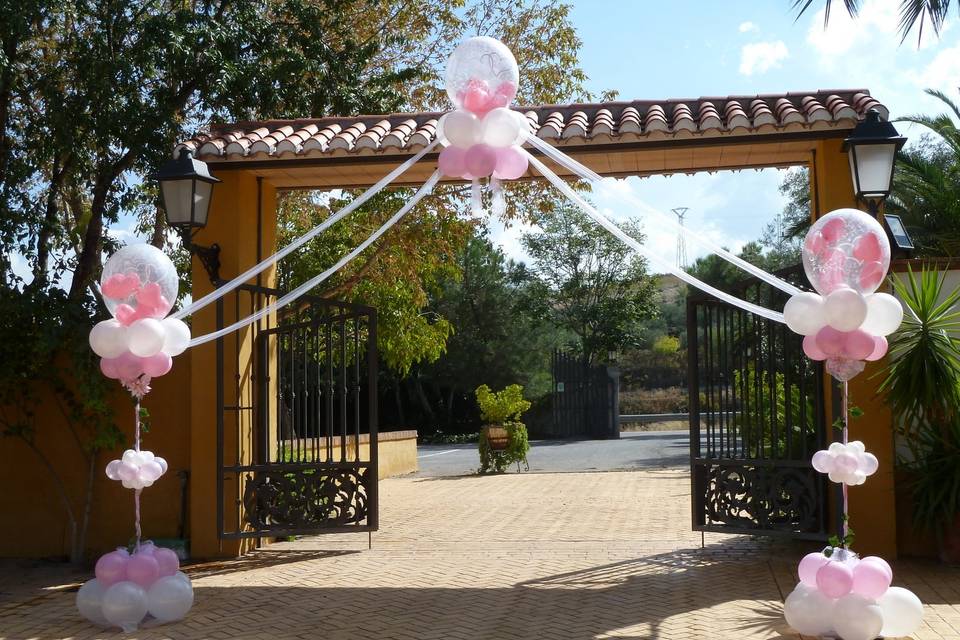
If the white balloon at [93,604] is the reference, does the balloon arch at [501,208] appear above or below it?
above

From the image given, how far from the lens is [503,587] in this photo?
6.83 m

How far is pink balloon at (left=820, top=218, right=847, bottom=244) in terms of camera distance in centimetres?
530

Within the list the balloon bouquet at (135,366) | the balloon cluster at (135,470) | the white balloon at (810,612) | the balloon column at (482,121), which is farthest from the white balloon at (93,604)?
the white balloon at (810,612)

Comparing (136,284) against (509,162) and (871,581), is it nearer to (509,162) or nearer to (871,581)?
(509,162)

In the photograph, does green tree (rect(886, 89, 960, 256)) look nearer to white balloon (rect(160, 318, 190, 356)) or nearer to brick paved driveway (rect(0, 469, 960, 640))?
brick paved driveway (rect(0, 469, 960, 640))

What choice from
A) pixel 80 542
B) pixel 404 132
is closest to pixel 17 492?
pixel 80 542

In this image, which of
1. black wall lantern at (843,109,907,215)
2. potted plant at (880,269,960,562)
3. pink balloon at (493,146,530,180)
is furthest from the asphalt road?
pink balloon at (493,146,530,180)

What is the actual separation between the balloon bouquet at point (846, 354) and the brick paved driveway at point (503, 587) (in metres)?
0.39

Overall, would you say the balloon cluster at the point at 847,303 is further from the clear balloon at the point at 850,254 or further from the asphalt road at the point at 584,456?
the asphalt road at the point at 584,456

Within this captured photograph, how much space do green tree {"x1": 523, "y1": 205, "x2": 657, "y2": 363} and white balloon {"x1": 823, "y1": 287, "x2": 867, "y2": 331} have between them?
26.8 metres

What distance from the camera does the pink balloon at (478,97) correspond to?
5.42m

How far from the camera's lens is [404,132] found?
26.7 feet

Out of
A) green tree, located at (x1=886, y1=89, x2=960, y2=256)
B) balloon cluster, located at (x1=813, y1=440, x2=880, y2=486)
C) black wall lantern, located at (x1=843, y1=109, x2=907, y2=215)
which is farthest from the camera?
green tree, located at (x1=886, y1=89, x2=960, y2=256)

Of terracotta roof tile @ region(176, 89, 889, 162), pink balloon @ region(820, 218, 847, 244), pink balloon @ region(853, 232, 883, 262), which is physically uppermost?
terracotta roof tile @ region(176, 89, 889, 162)
